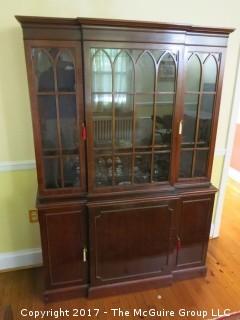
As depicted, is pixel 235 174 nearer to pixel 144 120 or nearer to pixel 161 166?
pixel 161 166

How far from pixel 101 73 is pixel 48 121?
0.45 metres

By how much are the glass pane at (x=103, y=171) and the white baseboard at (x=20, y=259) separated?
3.21 ft

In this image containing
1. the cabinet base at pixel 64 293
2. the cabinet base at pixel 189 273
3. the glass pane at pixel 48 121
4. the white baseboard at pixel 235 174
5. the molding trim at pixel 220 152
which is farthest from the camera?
the white baseboard at pixel 235 174

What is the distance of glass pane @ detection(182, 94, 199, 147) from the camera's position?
5.92 ft

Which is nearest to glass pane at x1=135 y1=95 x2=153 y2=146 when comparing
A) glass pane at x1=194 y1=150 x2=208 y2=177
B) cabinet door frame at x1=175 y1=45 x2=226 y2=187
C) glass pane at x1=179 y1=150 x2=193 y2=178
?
cabinet door frame at x1=175 y1=45 x2=226 y2=187

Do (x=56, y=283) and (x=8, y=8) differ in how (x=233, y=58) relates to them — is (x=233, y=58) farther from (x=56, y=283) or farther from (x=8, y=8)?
(x=56, y=283)

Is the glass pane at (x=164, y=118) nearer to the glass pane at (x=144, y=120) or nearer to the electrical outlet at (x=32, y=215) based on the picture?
the glass pane at (x=144, y=120)

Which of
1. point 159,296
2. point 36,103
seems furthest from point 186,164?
point 36,103

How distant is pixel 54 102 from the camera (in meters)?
1.57

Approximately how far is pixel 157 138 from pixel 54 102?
727mm

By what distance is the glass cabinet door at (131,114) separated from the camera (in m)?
1.59

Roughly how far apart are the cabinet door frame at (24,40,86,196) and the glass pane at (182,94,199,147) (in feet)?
2.42

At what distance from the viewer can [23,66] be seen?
5.95 ft

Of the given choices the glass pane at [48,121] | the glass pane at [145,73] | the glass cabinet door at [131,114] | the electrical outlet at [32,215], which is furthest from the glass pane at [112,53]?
the electrical outlet at [32,215]
